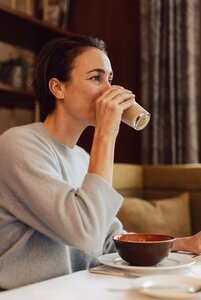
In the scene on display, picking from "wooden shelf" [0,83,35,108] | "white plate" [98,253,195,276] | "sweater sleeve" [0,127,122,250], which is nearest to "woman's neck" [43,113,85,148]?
"sweater sleeve" [0,127,122,250]

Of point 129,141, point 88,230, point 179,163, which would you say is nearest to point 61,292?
point 88,230

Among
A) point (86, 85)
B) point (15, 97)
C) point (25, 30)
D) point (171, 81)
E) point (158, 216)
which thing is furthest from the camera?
point (25, 30)

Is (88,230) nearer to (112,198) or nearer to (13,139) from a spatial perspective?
(112,198)

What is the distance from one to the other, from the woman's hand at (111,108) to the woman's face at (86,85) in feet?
0.29

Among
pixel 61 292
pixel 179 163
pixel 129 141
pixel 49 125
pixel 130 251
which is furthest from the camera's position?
pixel 129 141

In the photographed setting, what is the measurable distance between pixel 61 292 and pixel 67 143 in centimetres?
61

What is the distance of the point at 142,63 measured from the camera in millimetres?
3000

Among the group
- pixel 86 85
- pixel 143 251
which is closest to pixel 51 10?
pixel 86 85

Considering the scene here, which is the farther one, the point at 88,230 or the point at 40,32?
the point at 40,32

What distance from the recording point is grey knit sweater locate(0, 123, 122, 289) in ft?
3.47

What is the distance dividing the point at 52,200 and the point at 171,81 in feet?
6.44

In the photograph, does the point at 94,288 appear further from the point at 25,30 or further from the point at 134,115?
the point at 25,30

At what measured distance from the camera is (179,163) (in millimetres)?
2877

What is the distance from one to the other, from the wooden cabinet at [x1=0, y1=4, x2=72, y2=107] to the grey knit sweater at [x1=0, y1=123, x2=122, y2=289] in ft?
5.52
